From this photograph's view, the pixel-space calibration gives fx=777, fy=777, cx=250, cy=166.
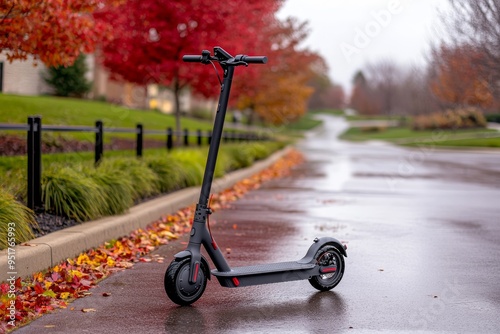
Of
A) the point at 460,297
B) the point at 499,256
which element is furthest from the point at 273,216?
the point at 460,297

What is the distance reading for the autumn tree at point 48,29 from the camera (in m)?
9.88

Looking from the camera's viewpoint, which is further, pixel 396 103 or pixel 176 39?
pixel 396 103

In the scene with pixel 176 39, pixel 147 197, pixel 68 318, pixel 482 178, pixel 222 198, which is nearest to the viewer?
pixel 68 318

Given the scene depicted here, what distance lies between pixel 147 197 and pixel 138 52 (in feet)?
27.6

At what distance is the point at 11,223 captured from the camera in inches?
273

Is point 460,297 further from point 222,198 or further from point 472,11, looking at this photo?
point 472,11

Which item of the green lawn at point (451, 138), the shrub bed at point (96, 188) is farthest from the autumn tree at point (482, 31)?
the shrub bed at point (96, 188)

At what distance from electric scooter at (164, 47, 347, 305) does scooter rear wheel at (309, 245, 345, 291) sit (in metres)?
0.07

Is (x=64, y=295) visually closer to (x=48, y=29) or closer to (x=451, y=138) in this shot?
(x=48, y=29)

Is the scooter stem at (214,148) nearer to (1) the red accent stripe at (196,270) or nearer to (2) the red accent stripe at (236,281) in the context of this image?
(1) the red accent stripe at (196,270)

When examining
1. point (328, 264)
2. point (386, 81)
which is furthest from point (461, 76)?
point (386, 81)

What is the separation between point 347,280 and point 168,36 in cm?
1322

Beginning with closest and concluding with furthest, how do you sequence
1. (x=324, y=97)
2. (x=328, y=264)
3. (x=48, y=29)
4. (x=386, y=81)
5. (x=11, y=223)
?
(x=328, y=264), (x=11, y=223), (x=48, y=29), (x=386, y=81), (x=324, y=97)

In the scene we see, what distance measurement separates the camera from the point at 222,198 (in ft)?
48.0
